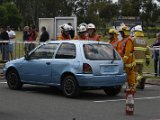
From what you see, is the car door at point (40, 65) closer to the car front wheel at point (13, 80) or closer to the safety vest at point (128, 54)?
the car front wheel at point (13, 80)

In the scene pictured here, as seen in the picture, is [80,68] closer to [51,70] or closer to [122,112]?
[51,70]

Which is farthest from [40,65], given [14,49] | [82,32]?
[14,49]

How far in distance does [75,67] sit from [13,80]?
8.73 feet

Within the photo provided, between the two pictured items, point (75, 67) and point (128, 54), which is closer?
point (128, 54)

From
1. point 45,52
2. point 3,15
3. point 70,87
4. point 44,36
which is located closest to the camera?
point 70,87

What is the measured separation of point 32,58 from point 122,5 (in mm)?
73439

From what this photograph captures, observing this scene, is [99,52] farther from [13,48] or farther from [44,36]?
[44,36]

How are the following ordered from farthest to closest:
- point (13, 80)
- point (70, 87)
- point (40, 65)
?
point (13, 80) < point (40, 65) < point (70, 87)

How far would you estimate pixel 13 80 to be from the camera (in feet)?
49.8

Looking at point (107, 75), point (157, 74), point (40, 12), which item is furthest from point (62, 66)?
point (40, 12)

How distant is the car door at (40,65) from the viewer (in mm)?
14148

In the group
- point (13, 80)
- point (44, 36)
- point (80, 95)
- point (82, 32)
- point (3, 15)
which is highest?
point (3, 15)

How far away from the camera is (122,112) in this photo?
11352mm

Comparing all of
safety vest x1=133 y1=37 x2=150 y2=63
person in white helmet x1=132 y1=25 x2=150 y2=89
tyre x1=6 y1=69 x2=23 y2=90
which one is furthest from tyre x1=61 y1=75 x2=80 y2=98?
safety vest x1=133 y1=37 x2=150 y2=63
